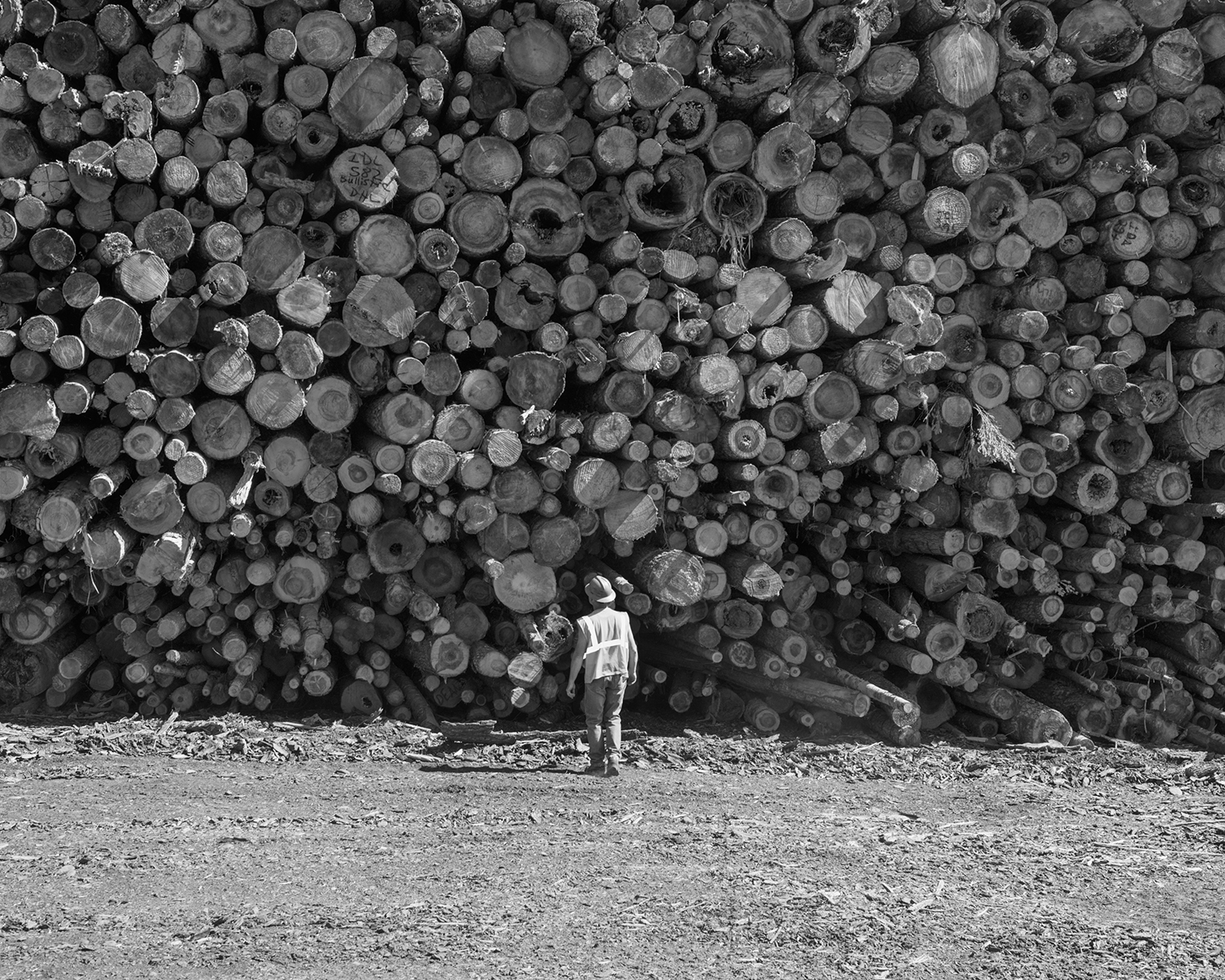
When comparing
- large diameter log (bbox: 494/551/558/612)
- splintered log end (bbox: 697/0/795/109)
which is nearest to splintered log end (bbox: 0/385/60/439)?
large diameter log (bbox: 494/551/558/612)

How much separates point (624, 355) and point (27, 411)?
3.38m

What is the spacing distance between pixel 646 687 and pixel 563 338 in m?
2.39

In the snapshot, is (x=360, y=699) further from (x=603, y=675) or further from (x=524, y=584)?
(x=603, y=675)

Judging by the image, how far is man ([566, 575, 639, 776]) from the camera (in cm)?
627

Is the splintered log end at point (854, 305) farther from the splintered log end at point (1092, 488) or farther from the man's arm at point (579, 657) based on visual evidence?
the man's arm at point (579, 657)

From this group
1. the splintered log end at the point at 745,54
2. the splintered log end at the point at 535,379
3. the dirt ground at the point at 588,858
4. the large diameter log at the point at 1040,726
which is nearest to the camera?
the dirt ground at the point at 588,858

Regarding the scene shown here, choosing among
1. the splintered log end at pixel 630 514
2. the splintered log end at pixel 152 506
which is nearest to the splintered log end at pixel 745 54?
the splintered log end at pixel 630 514

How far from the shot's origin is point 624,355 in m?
6.73

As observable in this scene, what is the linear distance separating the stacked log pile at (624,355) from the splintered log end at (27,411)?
0.02 meters

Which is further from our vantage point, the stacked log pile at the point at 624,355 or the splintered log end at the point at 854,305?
the splintered log end at the point at 854,305

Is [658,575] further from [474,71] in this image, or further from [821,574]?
[474,71]

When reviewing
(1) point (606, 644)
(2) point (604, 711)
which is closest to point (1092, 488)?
(1) point (606, 644)

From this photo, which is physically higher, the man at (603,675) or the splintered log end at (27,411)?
the splintered log end at (27,411)

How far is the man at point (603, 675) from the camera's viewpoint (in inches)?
247
